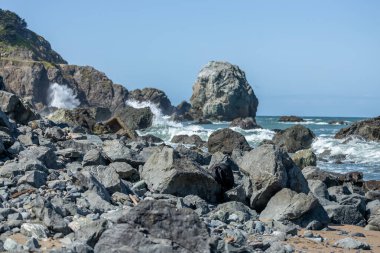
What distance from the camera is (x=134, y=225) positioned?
6059 millimetres

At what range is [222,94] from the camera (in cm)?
9744

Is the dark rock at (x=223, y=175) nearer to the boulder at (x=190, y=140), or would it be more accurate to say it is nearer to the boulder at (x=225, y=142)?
the boulder at (x=225, y=142)

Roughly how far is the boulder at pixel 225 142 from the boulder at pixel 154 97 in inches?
3017

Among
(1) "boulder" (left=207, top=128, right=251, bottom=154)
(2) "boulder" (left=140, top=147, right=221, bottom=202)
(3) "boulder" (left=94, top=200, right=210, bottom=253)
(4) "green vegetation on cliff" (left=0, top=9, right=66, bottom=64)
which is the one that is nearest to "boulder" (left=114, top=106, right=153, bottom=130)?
(1) "boulder" (left=207, top=128, right=251, bottom=154)

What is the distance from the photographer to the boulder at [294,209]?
32.8 feet

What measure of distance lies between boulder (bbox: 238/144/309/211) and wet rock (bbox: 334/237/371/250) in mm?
2216

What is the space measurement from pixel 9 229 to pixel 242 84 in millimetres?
93657

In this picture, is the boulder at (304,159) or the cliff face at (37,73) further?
the cliff face at (37,73)

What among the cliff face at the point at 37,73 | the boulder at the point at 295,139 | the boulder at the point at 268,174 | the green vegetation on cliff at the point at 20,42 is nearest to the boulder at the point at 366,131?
the boulder at the point at 295,139

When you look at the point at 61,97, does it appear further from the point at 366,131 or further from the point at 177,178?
the point at 177,178

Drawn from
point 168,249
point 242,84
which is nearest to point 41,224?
point 168,249

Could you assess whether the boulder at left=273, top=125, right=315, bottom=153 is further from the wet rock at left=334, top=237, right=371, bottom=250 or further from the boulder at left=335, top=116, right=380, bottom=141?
the wet rock at left=334, top=237, right=371, bottom=250

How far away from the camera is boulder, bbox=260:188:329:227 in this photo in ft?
32.8

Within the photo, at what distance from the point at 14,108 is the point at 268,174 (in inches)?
412
